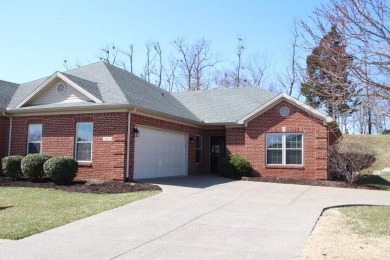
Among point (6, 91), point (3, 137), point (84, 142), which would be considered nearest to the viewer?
point (84, 142)

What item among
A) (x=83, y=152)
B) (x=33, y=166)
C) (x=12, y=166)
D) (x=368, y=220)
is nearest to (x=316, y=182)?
(x=368, y=220)

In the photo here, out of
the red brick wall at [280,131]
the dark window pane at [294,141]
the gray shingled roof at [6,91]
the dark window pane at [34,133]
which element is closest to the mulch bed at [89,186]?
the dark window pane at [34,133]

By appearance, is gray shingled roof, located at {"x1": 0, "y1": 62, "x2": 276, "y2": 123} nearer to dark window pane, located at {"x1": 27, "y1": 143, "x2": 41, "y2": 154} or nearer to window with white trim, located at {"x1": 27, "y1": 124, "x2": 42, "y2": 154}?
window with white trim, located at {"x1": 27, "y1": 124, "x2": 42, "y2": 154}

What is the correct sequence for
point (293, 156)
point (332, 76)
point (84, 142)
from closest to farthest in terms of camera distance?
point (332, 76)
point (84, 142)
point (293, 156)

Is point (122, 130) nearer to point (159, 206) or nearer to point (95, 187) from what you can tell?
point (95, 187)

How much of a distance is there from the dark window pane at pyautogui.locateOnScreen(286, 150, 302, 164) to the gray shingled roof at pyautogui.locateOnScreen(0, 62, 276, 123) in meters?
3.22

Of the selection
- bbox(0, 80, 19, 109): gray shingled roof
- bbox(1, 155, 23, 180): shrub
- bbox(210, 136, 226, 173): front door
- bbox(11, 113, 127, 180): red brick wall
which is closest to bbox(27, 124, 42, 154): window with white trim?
bbox(11, 113, 127, 180): red brick wall

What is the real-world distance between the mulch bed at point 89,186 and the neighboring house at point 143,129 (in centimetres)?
105

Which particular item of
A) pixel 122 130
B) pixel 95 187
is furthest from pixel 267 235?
pixel 122 130

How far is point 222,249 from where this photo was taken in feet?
22.8

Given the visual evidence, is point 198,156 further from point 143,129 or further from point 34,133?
point 34,133

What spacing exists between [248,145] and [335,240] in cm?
1288

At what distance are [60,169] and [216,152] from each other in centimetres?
1026

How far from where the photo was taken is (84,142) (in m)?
17.1
